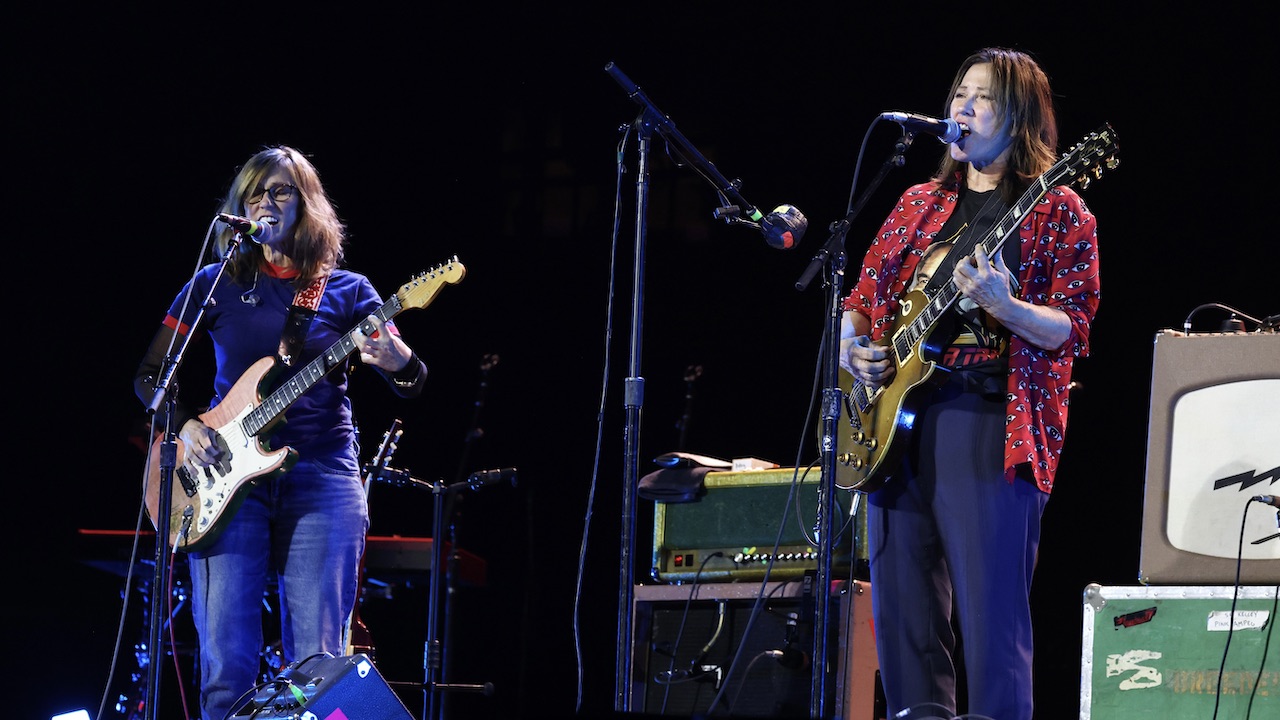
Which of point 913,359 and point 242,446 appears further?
point 242,446

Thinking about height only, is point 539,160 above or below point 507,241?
above

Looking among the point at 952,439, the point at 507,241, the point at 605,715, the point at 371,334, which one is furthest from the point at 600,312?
the point at 605,715

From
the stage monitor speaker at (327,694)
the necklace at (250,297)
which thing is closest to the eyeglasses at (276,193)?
the necklace at (250,297)

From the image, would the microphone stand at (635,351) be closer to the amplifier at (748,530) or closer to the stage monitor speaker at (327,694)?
the stage monitor speaker at (327,694)

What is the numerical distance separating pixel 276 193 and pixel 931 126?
1.85 meters

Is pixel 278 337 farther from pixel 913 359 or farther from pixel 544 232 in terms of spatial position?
pixel 544 232

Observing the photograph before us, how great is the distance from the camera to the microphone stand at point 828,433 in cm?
275

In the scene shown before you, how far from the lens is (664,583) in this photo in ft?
14.1

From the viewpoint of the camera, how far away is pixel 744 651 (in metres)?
3.88

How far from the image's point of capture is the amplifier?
387 cm

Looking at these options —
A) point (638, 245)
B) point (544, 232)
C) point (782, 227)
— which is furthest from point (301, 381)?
point (544, 232)

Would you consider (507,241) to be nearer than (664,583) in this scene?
No

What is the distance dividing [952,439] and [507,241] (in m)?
4.63

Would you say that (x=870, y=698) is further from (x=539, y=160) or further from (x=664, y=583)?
(x=539, y=160)
